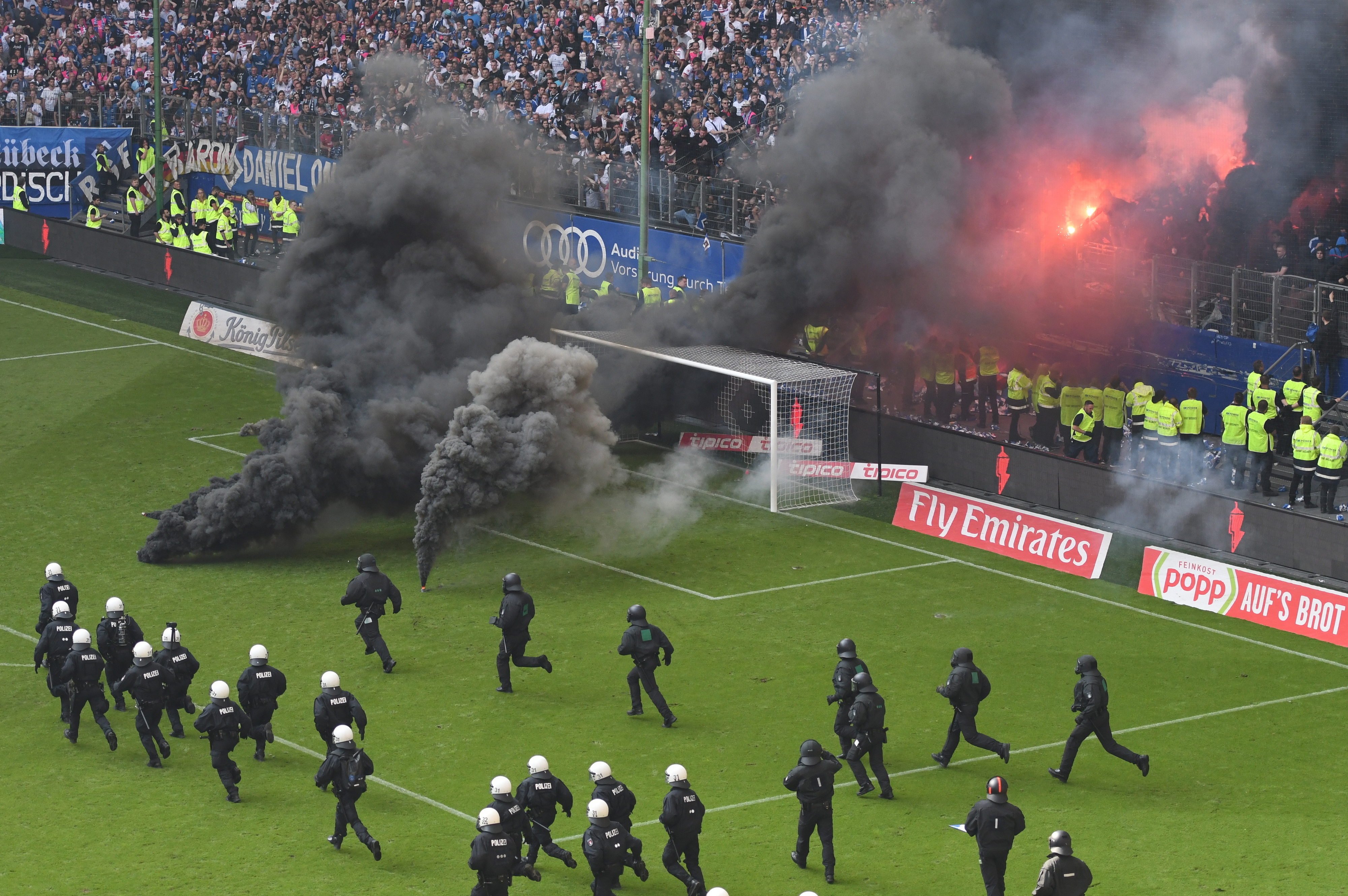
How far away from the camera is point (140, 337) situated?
40969 mm

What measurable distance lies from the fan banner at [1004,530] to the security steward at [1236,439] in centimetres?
295

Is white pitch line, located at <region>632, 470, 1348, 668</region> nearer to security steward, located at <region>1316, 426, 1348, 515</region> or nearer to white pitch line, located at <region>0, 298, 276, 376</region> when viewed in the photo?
security steward, located at <region>1316, 426, 1348, 515</region>

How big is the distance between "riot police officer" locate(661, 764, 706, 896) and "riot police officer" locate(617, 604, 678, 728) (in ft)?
14.0

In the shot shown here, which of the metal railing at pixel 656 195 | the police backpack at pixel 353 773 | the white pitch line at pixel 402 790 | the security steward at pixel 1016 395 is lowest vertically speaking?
the white pitch line at pixel 402 790

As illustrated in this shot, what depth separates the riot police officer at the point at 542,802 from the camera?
16578mm

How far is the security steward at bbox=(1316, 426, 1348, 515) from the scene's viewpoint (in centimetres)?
2617

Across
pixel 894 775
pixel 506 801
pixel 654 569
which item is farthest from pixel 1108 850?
pixel 654 569

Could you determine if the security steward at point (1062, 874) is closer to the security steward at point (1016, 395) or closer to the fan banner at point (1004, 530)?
the fan banner at point (1004, 530)

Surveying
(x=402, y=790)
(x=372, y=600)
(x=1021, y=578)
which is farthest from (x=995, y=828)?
(x=1021, y=578)

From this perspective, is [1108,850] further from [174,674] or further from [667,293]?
[667,293]

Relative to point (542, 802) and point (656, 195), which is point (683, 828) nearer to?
point (542, 802)

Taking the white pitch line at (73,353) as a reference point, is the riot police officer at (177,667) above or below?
below

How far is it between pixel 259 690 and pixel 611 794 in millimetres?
5040

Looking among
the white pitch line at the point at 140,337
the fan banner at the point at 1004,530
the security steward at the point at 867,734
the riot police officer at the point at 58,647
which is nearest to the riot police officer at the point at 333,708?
the riot police officer at the point at 58,647
